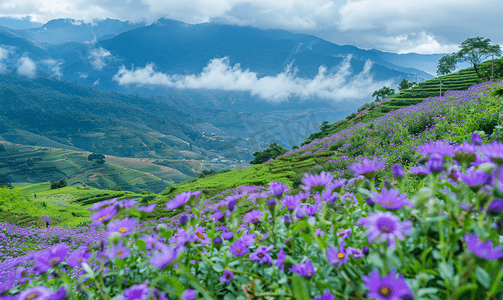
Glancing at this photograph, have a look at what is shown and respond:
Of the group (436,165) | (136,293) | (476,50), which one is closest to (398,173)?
(436,165)

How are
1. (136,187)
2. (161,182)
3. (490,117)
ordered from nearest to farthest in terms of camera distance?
(490,117) < (136,187) < (161,182)

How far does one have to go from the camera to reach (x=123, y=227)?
1.22 m

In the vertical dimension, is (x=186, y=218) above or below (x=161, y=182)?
above

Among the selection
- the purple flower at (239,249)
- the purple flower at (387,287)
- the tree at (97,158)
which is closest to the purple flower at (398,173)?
the purple flower at (387,287)

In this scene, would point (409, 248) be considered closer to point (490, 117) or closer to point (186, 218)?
point (186, 218)

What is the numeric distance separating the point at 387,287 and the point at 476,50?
52.7 m

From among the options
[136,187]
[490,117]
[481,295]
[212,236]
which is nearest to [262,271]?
[212,236]

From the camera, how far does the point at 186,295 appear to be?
2.94 feet

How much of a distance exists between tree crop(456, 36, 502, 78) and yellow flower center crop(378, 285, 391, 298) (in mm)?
49499

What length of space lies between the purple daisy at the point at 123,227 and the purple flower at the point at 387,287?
1057 mm

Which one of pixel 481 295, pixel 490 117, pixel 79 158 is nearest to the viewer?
pixel 481 295

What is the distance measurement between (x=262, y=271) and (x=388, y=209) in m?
0.63

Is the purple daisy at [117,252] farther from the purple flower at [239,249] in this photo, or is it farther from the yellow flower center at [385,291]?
the yellow flower center at [385,291]

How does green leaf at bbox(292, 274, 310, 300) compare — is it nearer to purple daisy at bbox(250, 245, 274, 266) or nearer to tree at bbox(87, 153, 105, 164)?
purple daisy at bbox(250, 245, 274, 266)
